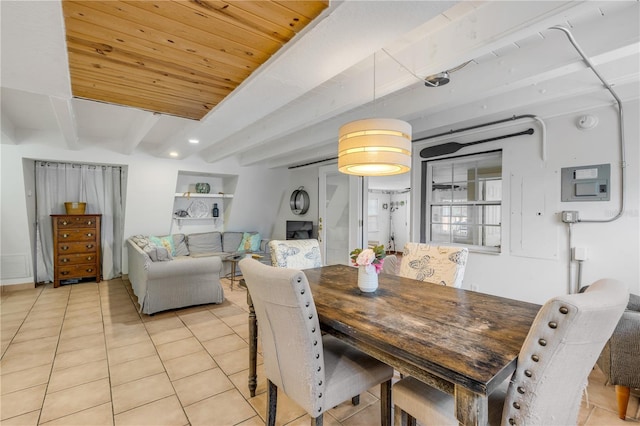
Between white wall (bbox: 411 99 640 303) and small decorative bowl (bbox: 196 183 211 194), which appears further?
small decorative bowl (bbox: 196 183 211 194)

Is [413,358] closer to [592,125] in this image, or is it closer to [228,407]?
[228,407]

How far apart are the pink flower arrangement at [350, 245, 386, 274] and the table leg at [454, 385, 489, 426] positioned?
3.03 feet

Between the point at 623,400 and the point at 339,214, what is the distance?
13.6 ft

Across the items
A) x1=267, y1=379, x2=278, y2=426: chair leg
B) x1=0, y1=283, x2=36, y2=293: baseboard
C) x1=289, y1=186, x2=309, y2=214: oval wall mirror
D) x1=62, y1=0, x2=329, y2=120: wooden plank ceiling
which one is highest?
A: x1=62, y1=0, x2=329, y2=120: wooden plank ceiling

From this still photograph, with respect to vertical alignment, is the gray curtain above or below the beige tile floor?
above

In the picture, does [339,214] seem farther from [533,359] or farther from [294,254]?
[533,359]

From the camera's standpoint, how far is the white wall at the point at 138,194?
4344 millimetres

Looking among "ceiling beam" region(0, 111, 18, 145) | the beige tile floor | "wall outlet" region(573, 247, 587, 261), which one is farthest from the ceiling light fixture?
"ceiling beam" region(0, 111, 18, 145)

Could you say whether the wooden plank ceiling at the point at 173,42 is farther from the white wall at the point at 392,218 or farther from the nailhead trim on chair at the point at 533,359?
the white wall at the point at 392,218

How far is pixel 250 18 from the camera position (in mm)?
1433

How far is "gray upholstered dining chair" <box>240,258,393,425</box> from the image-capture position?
4.31ft

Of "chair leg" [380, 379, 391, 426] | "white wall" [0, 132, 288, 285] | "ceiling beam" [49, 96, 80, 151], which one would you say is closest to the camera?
"chair leg" [380, 379, 391, 426]

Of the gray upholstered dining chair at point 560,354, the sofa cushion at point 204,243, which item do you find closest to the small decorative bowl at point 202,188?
the sofa cushion at point 204,243

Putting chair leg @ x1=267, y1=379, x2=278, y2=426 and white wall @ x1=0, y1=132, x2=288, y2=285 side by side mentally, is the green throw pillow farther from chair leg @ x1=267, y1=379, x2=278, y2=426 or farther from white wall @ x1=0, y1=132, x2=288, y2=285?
chair leg @ x1=267, y1=379, x2=278, y2=426
